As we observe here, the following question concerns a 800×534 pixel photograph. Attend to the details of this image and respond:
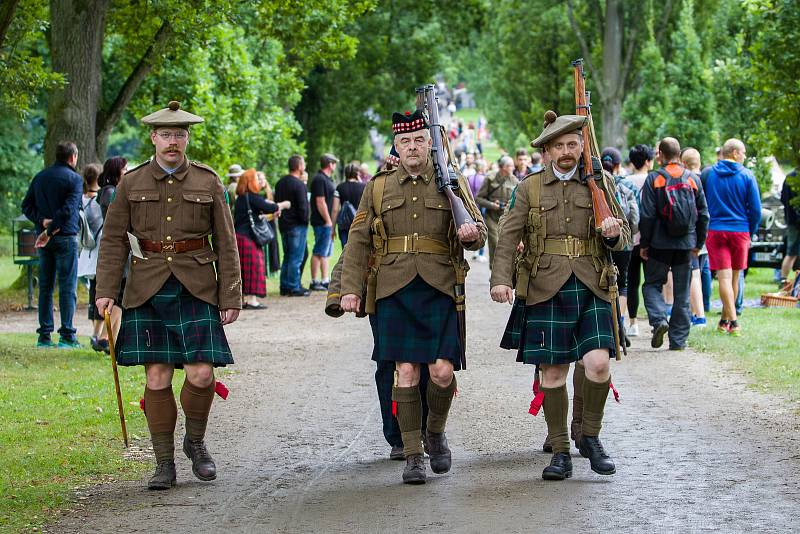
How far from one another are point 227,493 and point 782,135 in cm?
1068

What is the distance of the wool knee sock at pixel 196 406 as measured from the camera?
8.11 metres

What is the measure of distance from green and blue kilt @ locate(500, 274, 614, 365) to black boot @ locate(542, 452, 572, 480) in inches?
20.8

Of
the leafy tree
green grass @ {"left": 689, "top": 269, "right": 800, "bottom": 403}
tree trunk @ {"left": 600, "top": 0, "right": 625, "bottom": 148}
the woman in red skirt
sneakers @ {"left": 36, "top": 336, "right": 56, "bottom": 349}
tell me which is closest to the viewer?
green grass @ {"left": 689, "top": 269, "right": 800, "bottom": 403}

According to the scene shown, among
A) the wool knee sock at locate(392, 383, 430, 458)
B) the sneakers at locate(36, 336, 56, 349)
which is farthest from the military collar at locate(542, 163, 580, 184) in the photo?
A: the sneakers at locate(36, 336, 56, 349)

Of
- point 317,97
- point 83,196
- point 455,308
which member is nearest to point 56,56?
point 83,196

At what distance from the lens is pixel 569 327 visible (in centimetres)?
812

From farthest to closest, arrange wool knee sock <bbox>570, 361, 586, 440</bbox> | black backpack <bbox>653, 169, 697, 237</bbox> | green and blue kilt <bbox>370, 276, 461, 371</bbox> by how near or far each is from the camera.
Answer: black backpack <bbox>653, 169, 697, 237</bbox>
wool knee sock <bbox>570, 361, 586, 440</bbox>
green and blue kilt <bbox>370, 276, 461, 371</bbox>

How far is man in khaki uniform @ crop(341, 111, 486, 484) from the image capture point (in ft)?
26.6

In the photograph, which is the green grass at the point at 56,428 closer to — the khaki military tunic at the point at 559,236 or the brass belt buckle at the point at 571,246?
the khaki military tunic at the point at 559,236

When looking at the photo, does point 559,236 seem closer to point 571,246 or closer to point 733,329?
point 571,246

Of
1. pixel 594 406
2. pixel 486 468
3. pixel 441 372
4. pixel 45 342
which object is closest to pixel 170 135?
pixel 441 372

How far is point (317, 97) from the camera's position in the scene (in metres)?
47.0

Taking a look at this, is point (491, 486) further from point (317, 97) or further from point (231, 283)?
point (317, 97)

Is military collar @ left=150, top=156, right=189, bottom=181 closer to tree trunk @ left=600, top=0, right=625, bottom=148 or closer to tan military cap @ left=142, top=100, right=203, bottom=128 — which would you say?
tan military cap @ left=142, top=100, right=203, bottom=128
